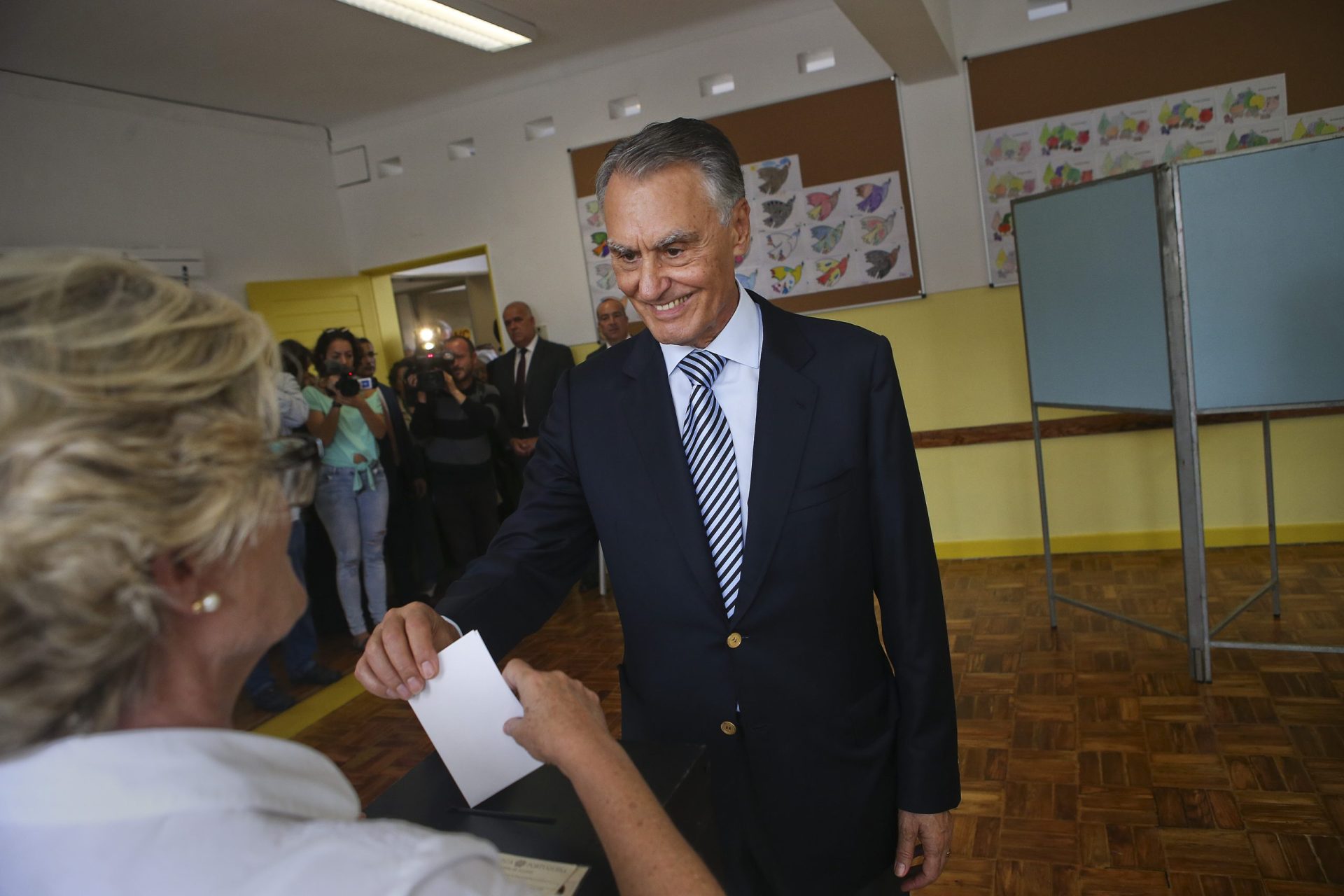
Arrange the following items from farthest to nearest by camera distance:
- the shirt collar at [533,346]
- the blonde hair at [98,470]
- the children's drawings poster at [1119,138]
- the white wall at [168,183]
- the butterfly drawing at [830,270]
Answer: the shirt collar at [533,346] → the butterfly drawing at [830,270] → the white wall at [168,183] → the children's drawings poster at [1119,138] → the blonde hair at [98,470]

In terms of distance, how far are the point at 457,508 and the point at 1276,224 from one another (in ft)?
13.5

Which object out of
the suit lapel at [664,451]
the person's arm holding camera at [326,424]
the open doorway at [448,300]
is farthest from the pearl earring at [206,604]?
the open doorway at [448,300]

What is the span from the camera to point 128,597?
56cm

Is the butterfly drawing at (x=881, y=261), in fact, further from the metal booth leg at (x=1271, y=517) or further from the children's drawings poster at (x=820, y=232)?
the metal booth leg at (x=1271, y=517)

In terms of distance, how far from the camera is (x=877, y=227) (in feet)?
17.2

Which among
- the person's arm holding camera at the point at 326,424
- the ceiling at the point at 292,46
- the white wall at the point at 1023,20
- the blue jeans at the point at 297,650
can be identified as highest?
the ceiling at the point at 292,46

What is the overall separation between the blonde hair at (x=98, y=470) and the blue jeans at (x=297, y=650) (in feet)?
12.3

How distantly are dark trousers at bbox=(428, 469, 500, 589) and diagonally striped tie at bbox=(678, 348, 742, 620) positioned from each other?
4.00 metres

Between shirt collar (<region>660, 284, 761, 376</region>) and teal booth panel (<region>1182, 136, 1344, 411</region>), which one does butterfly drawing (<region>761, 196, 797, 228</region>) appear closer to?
teal booth panel (<region>1182, 136, 1344, 411</region>)

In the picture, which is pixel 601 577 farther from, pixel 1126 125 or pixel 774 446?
pixel 774 446

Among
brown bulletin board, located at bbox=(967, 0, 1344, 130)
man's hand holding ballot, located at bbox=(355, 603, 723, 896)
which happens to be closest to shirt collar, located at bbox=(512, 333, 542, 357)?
brown bulletin board, located at bbox=(967, 0, 1344, 130)

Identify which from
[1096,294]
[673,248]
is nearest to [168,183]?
[1096,294]

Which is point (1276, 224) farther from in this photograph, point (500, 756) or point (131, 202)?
point (131, 202)

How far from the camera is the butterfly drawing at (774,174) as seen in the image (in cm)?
539
